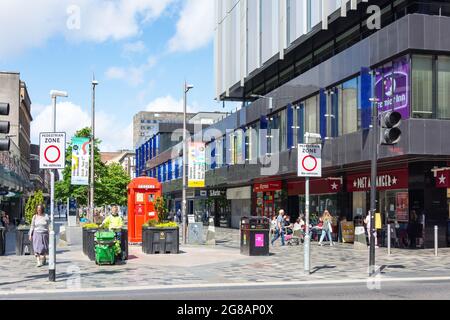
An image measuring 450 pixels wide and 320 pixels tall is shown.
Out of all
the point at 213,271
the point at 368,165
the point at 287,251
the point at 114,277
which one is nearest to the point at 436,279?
the point at 213,271

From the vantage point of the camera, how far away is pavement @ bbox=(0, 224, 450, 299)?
48.3 feet

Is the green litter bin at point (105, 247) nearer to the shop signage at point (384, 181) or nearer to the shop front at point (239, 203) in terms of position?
the shop signage at point (384, 181)

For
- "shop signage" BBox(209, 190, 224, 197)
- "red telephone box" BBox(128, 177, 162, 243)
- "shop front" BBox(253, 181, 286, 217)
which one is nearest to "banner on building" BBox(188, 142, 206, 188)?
"shop front" BBox(253, 181, 286, 217)

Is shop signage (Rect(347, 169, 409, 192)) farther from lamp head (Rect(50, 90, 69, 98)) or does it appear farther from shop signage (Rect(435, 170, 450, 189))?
lamp head (Rect(50, 90, 69, 98))

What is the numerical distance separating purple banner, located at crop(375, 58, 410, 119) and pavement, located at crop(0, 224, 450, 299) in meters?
6.12

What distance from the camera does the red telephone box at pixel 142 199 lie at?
28234mm

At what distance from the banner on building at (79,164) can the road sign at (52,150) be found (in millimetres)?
19487

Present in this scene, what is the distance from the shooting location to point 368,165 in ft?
97.5

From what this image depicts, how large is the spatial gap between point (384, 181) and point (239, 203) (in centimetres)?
2668

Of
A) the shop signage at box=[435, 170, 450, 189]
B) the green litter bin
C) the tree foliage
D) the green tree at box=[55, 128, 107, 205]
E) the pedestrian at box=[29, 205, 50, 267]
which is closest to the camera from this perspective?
the green litter bin

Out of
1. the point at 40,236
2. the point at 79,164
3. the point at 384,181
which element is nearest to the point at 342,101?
the point at 384,181

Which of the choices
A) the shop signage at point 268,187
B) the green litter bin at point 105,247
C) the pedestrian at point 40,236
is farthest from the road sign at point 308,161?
the shop signage at point 268,187

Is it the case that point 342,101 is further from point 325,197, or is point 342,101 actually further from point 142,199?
point 142,199

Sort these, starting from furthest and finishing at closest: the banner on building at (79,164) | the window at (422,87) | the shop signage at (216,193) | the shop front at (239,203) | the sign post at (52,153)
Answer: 1. the shop signage at (216,193)
2. the shop front at (239,203)
3. the banner on building at (79,164)
4. the window at (422,87)
5. the sign post at (52,153)
